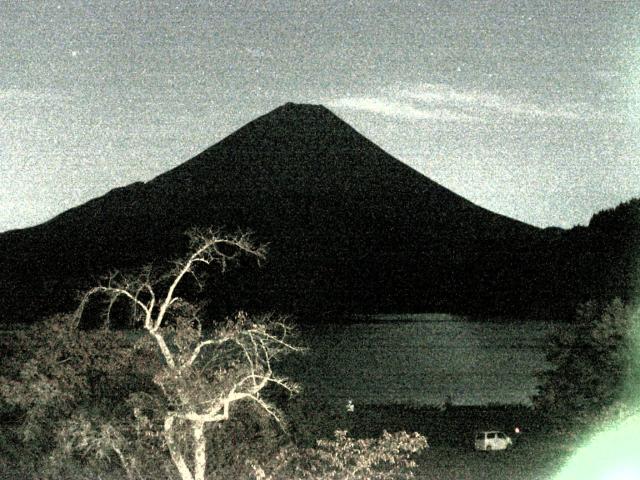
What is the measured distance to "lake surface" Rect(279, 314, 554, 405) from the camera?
189 feet

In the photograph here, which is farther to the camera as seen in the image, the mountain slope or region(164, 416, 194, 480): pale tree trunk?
the mountain slope

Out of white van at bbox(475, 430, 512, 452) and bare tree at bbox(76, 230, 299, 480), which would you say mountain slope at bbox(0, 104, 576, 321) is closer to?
white van at bbox(475, 430, 512, 452)

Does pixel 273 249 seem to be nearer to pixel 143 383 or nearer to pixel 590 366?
pixel 590 366

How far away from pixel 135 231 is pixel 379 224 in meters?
47.2

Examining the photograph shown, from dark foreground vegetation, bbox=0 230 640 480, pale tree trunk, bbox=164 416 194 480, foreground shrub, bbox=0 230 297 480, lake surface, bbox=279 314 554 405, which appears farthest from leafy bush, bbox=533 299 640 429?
pale tree trunk, bbox=164 416 194 480

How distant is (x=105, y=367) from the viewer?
19484 mm

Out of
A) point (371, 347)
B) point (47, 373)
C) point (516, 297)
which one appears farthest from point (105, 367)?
point (516, 297)

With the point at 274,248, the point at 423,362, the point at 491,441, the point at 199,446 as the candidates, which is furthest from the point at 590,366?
the point at 274,248

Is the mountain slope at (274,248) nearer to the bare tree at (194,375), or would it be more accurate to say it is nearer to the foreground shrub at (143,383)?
the foreground shrub at (143,383)

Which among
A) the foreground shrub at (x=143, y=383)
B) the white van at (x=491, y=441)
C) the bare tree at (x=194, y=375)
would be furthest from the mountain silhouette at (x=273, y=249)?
the bare tree at (x=194, y=375)

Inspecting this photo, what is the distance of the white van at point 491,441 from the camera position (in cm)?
2744

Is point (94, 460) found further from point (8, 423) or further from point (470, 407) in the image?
point (470, 407)

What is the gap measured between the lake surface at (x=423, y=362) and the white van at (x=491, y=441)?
1981 mm

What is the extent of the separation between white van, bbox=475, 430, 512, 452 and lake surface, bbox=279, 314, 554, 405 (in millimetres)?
1981
